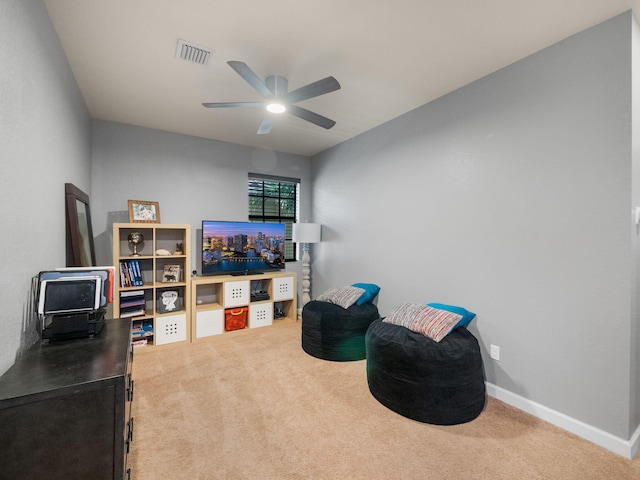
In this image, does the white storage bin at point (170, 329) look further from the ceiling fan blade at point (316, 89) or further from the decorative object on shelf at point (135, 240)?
the ceiling fan blade at point (316, 89)

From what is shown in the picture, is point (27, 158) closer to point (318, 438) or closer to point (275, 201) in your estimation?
point (318, 438)

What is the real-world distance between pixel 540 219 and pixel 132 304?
401 cm

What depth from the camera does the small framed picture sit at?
343 centimetres

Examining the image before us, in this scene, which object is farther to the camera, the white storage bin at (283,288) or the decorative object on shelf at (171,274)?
the white storage bin at (283,288)

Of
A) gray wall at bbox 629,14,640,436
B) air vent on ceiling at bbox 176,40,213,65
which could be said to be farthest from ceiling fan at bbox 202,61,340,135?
gray wall at bbox 629,14,640,436

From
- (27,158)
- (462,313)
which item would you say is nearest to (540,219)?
(462,313)

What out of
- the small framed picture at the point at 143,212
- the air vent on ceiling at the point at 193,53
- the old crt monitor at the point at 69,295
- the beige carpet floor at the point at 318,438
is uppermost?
the air vent on ceiling at the point at 193,53

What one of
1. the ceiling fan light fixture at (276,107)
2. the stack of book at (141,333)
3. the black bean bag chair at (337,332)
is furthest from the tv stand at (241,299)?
the ceiling fan light fixture at (276,107)

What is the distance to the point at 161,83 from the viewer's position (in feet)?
8.55

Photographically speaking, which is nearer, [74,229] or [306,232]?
[74,229]

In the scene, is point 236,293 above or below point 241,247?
below

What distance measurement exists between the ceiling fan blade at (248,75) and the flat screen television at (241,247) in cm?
213

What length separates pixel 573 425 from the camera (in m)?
1.95

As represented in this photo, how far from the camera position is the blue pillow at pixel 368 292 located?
3.33m
